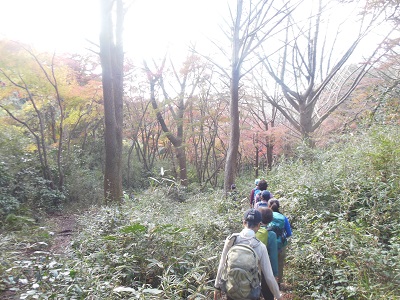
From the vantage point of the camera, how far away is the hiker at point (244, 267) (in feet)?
8.32

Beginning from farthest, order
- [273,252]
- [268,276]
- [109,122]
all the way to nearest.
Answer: [109,122]
[273,252]
[268,276]

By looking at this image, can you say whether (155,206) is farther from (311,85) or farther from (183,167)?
(183,167)

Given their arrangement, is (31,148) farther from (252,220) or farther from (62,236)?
(252,220)

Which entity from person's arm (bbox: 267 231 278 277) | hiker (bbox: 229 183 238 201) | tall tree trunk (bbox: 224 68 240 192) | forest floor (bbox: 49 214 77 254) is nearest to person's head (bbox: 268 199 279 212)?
person's arm (bbox: 267 231 278 277)

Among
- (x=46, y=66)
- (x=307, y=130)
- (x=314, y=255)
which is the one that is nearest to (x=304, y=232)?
(x=314, y=255)

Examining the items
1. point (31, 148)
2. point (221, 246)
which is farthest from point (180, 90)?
point (221, 246)

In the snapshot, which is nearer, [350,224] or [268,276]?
[268,276]

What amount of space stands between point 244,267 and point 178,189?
5681 millimetres

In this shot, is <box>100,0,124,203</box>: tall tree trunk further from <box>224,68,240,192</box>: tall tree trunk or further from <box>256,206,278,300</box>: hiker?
<box>256,206,278,300</box>: hiker

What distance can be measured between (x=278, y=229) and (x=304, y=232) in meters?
1.25

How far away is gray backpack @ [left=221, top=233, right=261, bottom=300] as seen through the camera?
2.53m

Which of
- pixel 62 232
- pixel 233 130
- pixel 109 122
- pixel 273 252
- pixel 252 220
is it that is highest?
pixel 109 122

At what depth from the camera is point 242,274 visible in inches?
99.7

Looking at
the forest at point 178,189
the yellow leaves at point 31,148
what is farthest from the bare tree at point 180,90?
the yellow leaves at point 31,148
